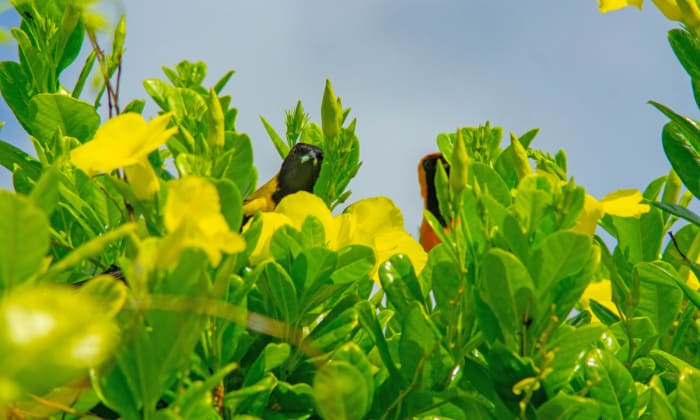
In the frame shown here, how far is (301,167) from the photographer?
2.13 metres

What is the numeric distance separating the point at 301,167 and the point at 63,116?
58 cm

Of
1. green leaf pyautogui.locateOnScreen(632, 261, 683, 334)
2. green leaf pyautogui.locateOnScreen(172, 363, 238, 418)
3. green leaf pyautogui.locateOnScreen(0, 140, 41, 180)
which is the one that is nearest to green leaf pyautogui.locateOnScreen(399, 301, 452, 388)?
green leaf pyautogui.locateOnScreen(172, 363, 238, 418)

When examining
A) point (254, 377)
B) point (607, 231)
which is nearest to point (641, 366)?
point (607, 231)

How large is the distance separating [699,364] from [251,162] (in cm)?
90

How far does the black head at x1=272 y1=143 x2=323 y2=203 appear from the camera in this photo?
211cm

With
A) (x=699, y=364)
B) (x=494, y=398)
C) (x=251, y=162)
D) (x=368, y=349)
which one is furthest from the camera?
(x=699, y=364)

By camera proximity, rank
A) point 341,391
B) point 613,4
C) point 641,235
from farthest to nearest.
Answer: point 641,235
point 613,4
point 341,391

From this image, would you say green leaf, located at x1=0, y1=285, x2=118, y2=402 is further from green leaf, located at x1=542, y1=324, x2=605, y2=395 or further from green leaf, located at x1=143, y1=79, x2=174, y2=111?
green leaf, located at x1=143, y1=79, x2=174, y2=111

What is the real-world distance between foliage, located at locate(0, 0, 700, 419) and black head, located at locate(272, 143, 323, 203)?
11.4 inches

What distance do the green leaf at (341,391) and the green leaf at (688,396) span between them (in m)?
0.41

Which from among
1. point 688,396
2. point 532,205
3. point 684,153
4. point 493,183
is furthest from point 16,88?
point 688,396

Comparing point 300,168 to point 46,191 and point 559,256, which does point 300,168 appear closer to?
point 559,256

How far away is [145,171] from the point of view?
1100 millimetres

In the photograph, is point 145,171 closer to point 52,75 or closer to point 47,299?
point 47,299
